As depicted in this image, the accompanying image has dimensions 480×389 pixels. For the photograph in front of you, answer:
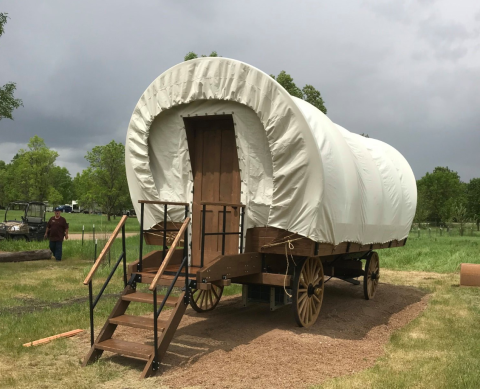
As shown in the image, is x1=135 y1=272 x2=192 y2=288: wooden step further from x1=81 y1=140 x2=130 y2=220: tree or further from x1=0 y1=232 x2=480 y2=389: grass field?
x1=81 y1=140 x2=130 y2=220: tree

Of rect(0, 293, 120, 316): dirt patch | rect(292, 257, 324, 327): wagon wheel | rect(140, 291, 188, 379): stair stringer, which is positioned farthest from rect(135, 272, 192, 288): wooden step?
rect(0, 293, 120, 316): dirt patch

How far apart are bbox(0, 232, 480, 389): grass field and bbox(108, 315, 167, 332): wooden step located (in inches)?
19.2

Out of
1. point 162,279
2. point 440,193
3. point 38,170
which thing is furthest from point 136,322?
point 440,193

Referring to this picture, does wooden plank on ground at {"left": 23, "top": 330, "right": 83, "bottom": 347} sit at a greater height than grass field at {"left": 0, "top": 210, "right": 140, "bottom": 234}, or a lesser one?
lesser

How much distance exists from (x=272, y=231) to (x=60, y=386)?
3.50 meters

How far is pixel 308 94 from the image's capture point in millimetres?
26641

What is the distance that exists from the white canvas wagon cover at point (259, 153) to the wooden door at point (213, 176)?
205 mm

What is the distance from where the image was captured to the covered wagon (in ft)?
22.8

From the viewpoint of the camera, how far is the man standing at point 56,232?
16109mm

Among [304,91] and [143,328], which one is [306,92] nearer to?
[304,91]

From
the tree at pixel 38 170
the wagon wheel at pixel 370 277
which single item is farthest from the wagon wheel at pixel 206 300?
the tree at pixel 38 170

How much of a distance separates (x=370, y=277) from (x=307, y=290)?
3584mm

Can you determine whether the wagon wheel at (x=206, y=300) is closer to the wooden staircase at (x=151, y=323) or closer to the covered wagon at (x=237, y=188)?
the covered wagon at (x=237, y=188)

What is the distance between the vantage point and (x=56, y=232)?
53.1ft
